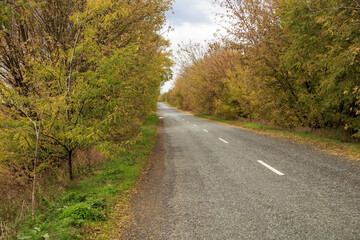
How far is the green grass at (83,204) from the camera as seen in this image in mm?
3553

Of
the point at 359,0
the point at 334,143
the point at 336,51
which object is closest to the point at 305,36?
the point at 336,51

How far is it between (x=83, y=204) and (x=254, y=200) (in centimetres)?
329

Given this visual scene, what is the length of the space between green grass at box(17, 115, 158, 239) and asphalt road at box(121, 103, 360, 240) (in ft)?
2.23

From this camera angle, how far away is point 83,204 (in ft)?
14.6

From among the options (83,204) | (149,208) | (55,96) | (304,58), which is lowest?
(149,208)

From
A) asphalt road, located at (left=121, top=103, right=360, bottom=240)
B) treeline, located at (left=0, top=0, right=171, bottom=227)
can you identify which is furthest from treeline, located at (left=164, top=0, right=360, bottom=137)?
treeline, located at (left=0, top=0, right=171, bottom=227)

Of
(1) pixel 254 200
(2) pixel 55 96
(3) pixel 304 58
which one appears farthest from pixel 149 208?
(3) pixel 304 58

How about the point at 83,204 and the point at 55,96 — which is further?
the point at 55,96

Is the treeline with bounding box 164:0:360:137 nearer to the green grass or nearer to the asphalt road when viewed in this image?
the asphalt road

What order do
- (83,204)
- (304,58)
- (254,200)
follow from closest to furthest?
(83,204), (254,200), (304,58)

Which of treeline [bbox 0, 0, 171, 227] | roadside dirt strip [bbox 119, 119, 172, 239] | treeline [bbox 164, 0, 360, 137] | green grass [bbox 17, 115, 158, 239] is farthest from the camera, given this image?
treeline [bbox 164, 0, 360, 137]

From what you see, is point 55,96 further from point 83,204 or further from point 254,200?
point 254,200

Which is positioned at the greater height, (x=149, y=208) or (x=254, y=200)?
(x=254, y=200)

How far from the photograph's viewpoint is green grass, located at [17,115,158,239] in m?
3.55
